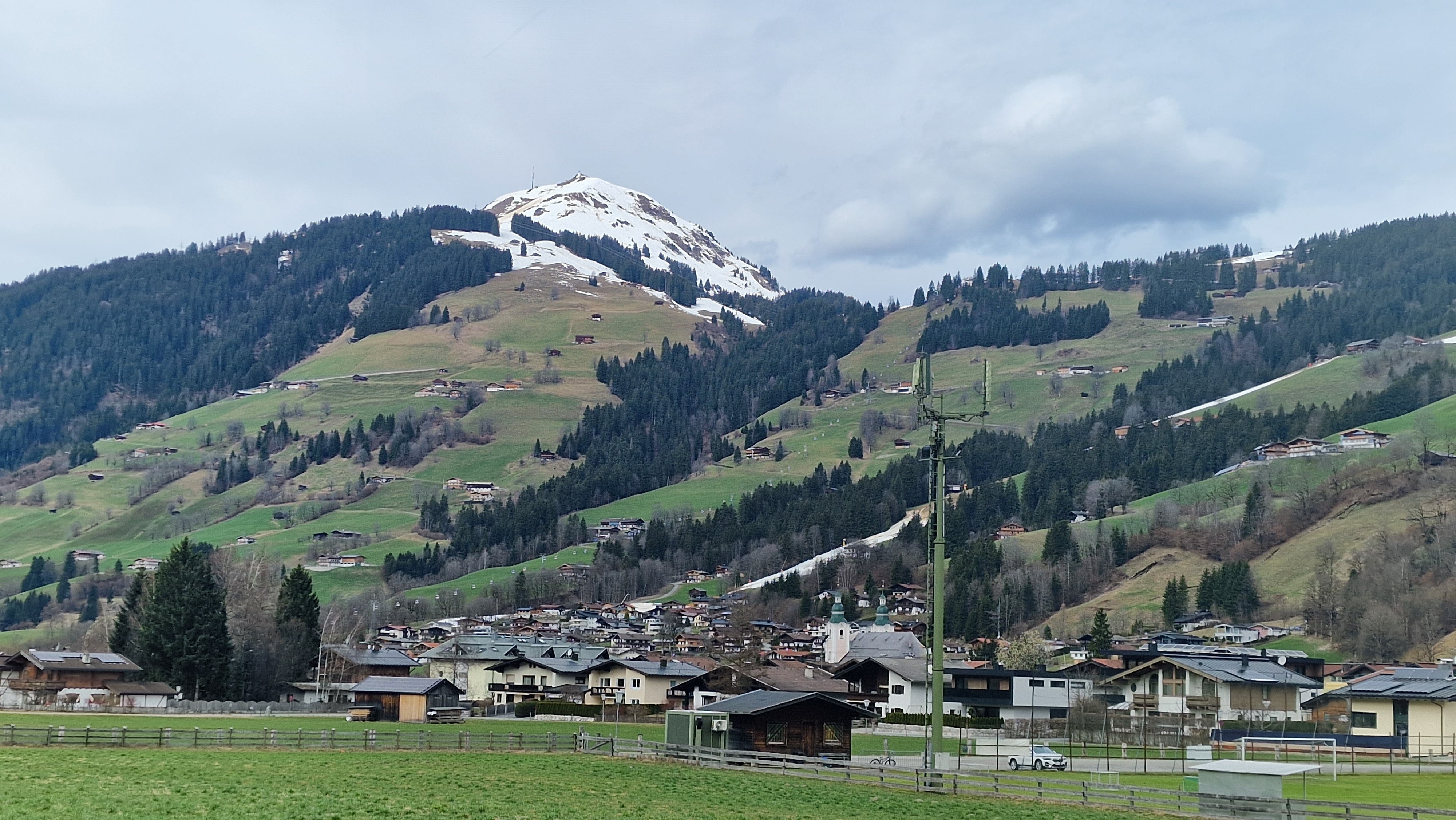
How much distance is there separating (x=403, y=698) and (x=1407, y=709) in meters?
56.1

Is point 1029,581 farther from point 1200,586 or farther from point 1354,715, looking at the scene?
point 1354,715

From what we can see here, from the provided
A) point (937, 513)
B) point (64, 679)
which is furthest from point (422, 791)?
point (64, 679)

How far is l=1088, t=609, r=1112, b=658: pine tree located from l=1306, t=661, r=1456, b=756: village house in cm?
4739

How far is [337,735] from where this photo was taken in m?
53.3

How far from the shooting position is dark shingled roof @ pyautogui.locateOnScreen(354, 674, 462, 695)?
84438 millimetres

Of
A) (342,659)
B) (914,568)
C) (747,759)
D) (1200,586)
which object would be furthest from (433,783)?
(914,568)

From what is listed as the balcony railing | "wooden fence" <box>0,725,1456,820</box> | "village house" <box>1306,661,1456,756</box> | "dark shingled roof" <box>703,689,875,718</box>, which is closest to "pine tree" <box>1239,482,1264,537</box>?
"village house" <box>1306,661,1456,756</box>

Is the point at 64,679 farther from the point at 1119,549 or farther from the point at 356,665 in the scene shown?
the point at 1119,549

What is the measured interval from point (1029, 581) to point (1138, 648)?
43.1 meters

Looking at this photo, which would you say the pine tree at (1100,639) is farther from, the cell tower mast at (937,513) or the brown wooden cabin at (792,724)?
the cell tower mast at (937,513)

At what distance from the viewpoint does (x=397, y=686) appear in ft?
280

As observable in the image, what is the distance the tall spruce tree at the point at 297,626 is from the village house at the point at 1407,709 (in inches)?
2763

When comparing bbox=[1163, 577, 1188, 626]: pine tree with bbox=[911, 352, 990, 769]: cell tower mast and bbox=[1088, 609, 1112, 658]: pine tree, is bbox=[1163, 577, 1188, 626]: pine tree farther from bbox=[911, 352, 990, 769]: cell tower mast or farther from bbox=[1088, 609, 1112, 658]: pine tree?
bbox=[911, 352, 990, 769]: cell tower mast

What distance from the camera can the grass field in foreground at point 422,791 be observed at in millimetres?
30422
